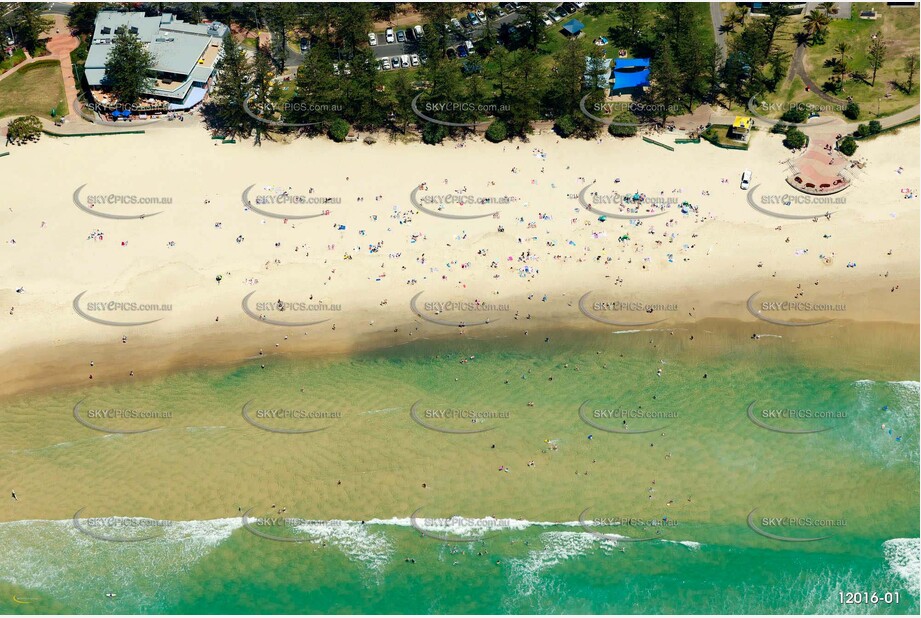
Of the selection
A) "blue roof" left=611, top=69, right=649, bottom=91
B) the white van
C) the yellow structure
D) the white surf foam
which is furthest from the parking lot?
the white surf foam

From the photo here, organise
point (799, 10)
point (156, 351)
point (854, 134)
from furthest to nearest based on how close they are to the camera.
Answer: point (799, 10) → point (854, 134) → point (156, 351)

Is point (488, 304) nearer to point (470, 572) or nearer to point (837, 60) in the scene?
point (470, 572)

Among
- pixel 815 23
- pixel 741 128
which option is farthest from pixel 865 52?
pixel 741 128

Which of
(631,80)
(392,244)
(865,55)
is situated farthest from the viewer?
(865,55)

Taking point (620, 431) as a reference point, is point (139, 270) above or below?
above

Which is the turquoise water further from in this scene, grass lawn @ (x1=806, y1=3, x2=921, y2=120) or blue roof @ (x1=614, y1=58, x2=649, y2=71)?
blue roof @ (x1=614, y1=58, x2=649, y2=71)

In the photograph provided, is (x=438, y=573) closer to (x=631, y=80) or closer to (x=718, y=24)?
(x=631, y=80)

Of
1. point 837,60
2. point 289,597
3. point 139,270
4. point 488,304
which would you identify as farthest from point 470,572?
point 837,60
